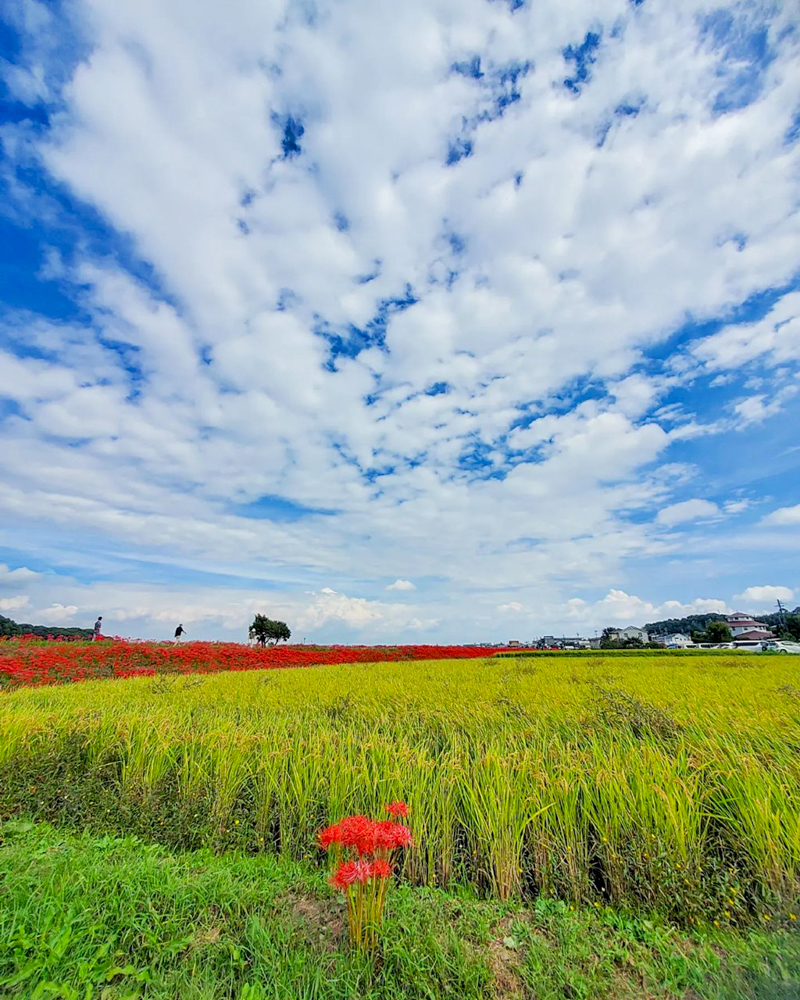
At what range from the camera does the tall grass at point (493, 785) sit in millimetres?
2973

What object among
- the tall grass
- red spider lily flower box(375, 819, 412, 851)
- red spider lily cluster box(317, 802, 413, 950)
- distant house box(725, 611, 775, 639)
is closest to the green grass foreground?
red spider lily cluster box(317, 802, 413, 950)

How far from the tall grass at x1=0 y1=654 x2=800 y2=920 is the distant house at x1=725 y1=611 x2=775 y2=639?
6343cm

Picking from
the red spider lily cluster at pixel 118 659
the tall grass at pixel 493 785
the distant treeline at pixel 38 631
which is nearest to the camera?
the tall grass at pixel 493 785

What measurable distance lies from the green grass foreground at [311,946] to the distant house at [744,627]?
65546mm

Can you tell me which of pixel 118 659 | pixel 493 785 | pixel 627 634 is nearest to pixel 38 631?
pixel 118 659

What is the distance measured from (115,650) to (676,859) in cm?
1583

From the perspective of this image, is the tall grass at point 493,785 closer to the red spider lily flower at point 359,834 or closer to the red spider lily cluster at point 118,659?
the red spider lily flower at point 359,834

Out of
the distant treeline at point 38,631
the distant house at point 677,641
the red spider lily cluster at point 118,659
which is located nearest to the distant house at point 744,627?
the distant house at point 677,641

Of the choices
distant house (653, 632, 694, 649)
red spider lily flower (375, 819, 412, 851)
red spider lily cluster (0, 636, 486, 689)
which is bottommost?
red spider lily flower (375, 819, 412, 851)

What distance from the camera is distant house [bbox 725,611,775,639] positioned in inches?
2290

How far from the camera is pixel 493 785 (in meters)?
3.32

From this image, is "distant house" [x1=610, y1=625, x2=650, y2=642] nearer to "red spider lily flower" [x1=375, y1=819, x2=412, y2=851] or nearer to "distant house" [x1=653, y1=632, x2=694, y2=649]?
"distant house" [x1=653, y1=632, x2=694, y2=649]

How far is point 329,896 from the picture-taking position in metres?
2.72

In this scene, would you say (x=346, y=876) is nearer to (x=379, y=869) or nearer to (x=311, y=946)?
(x=379, y=869)
